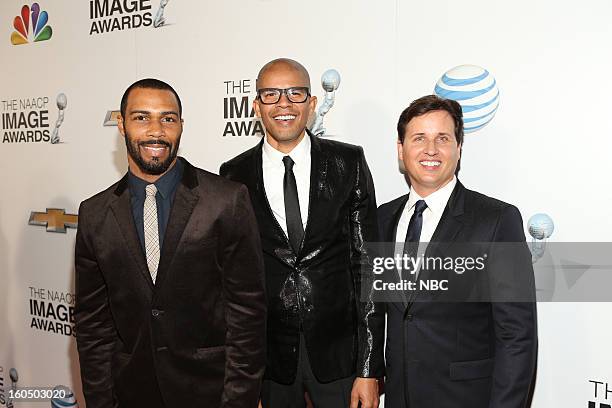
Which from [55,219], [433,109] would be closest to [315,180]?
[433,109]

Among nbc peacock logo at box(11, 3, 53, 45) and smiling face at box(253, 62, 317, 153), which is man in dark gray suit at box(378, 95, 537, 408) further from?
nbc peacock logo at box(11, 3, 53, 45)

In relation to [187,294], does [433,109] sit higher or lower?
higher

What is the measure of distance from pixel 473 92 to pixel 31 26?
3078 millimetres

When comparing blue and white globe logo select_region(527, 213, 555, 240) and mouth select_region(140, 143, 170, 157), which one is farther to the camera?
blue and white globe logo select_region(527, 213, 555, 240)

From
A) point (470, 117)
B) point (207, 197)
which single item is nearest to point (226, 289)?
point (207, 197)

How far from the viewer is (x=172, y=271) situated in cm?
198

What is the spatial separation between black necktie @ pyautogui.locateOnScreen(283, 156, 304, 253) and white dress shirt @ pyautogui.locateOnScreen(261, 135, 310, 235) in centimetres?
2

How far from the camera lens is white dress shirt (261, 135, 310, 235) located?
88.8 inches

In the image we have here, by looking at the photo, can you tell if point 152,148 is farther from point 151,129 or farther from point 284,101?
point 284,101

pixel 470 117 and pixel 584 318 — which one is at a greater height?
pixel 470 117

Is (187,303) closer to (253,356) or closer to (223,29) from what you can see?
(253,356)

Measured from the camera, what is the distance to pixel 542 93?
2.41 m

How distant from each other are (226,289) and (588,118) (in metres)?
1.46

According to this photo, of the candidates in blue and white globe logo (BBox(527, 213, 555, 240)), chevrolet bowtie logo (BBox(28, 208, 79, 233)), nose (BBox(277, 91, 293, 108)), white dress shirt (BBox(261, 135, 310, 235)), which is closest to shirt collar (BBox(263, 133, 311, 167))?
white dress shirt (BBox(261, 135, 310, 235))
